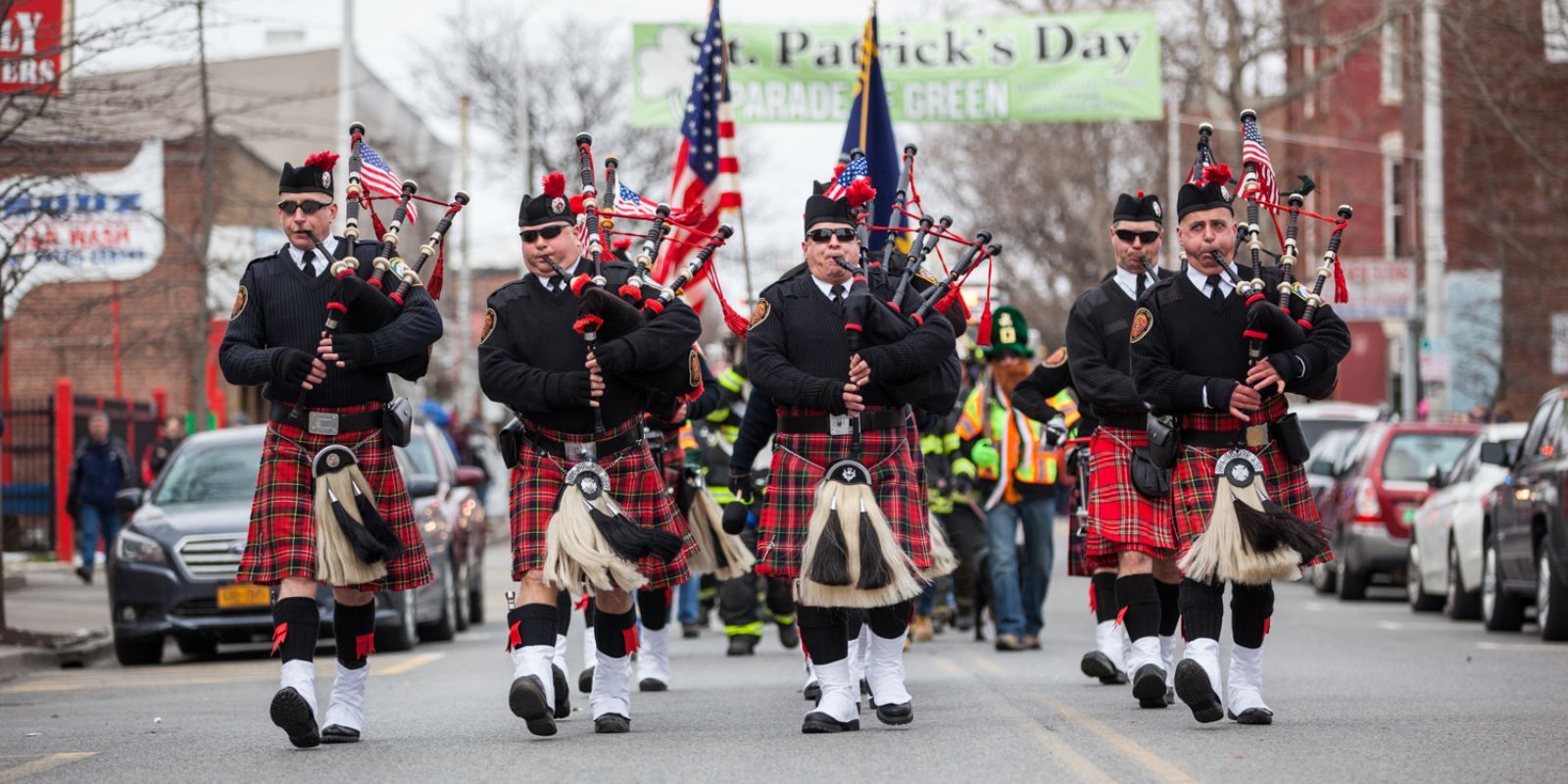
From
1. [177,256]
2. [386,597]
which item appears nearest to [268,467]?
[386,597]

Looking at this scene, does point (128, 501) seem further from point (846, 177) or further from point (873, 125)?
point (846, 177)

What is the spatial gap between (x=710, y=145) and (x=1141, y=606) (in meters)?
7.85

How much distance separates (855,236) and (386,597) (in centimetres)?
723

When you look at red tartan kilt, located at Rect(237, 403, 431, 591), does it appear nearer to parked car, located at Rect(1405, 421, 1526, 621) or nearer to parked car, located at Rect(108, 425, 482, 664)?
parked car, located at Rect(108, 425, 482, 664)

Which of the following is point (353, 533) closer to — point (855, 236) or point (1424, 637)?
point (855, 236)

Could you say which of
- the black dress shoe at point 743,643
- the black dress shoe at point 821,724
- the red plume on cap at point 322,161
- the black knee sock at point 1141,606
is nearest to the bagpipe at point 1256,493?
the black knee sock at point 1141,606

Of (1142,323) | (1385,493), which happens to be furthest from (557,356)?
(1385,493)

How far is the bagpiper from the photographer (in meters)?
9.23

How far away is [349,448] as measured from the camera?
941 cm

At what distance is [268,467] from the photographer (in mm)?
9406

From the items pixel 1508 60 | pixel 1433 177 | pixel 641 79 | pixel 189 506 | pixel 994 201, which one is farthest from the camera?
pixel 994 201

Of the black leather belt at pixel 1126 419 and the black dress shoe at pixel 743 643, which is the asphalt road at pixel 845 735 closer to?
the black dress shoe at pixel 743 643

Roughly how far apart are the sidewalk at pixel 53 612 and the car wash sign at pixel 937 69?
7976 mm

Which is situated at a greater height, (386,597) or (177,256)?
(177,256)
